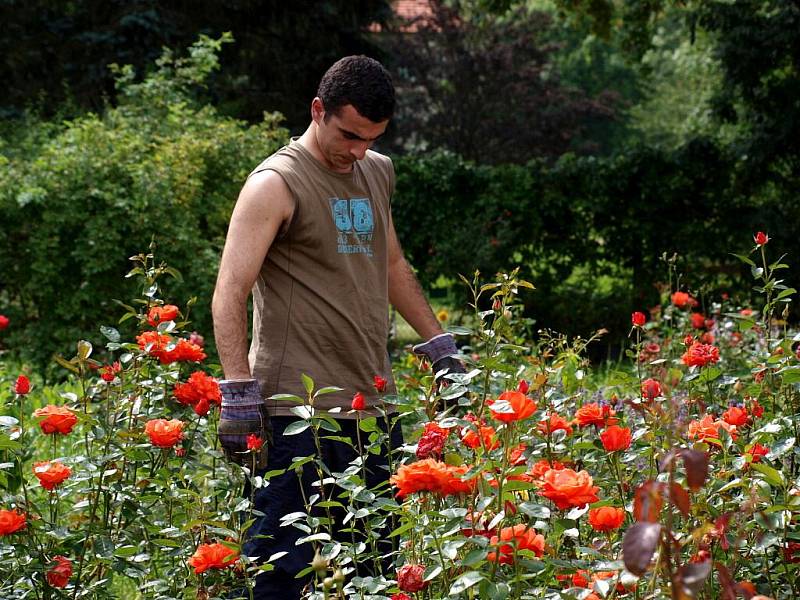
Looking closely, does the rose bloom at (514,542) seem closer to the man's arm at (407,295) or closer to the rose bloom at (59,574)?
the rose bloom at (59,574)

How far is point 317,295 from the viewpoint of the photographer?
2.88m

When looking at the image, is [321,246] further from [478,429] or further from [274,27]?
[274,27]

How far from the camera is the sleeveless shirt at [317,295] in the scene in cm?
284

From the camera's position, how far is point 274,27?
14570 millimetres

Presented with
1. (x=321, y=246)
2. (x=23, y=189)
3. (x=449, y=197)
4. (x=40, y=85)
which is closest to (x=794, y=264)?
(x=449, y=197)

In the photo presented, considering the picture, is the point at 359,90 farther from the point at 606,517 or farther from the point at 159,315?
the point at 606,517

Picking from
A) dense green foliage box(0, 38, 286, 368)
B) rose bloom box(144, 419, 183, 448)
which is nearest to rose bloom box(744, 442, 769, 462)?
rose bloom box(144, 419, 183, 448)

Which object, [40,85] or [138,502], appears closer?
[138,502]

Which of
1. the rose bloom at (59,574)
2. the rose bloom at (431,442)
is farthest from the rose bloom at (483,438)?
the rose bloom at (59,574)

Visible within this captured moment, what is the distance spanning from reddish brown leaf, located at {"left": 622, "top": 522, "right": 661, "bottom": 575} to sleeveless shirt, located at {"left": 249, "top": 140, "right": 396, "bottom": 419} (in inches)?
72.3

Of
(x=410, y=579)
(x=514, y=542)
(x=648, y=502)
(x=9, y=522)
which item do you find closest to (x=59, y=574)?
(x=9, y=522)

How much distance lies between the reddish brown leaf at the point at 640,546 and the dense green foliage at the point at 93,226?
5951mm

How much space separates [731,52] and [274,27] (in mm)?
7052

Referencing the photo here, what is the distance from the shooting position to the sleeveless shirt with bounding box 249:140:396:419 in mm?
2836
